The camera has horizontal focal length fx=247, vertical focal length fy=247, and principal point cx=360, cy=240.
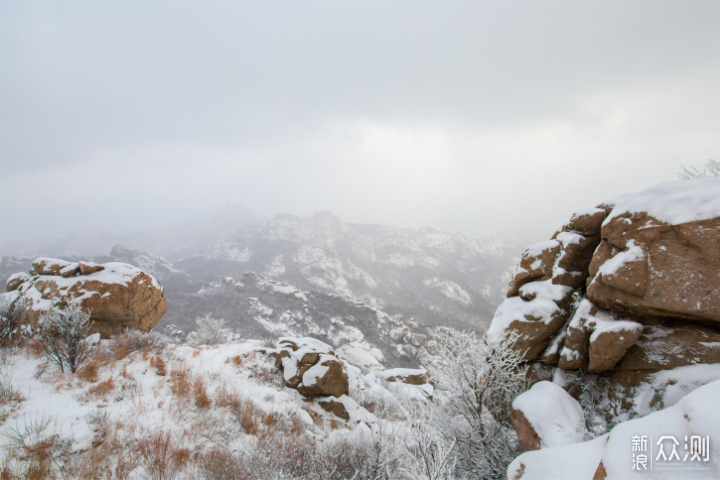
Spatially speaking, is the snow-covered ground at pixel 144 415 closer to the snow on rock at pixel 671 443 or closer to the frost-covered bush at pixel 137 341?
the frost-covered bush at pixel 137 341

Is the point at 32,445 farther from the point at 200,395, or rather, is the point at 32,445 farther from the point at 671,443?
the point at 671,443

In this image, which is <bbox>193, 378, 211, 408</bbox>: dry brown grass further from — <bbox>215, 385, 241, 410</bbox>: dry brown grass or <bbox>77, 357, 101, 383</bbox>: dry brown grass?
<bbox>77, 357, 101, 383</bbox>: dry brown grass

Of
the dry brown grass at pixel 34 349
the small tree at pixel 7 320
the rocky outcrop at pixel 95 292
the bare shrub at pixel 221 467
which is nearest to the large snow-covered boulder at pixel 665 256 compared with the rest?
the bare shrub at pixel 221 467

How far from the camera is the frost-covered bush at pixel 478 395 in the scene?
6582 millimetres

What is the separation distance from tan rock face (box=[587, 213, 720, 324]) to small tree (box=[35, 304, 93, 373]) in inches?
545

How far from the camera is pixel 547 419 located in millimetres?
5359

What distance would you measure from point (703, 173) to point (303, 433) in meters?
27.0

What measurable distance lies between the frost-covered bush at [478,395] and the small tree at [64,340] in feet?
31.8

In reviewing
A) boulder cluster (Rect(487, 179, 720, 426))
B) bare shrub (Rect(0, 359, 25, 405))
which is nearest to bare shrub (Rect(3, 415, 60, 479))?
bare shrub (Rect(0, 359, 25, 405))

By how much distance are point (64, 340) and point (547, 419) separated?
12.0 m

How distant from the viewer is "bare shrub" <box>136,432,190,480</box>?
416 centimetres

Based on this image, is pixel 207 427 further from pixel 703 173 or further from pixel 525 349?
pixel 703 173

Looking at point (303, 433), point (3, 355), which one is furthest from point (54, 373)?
point (303, 433)

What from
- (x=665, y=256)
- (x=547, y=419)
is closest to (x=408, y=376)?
(x=547, y=419)
